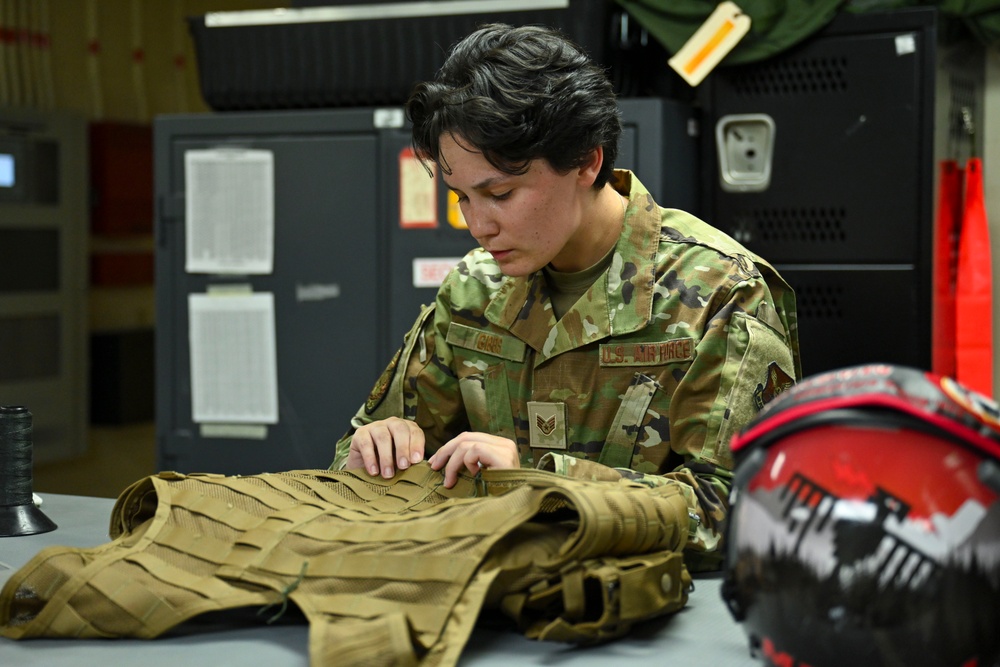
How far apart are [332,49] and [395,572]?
157 cm

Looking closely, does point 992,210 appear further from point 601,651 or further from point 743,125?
point 601,651

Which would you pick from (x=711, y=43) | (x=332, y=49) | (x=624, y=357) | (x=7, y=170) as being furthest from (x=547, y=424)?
(x=7, y=170)

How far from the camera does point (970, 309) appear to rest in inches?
80.7

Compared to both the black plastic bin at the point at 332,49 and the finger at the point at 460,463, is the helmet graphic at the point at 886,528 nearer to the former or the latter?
the finger at the point at 460,463

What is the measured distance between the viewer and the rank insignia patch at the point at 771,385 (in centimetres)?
134

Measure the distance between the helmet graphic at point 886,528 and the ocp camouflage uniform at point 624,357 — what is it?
476mm

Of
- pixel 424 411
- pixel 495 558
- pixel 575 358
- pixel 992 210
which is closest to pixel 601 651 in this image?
pixel 495 558

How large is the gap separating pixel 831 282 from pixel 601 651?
4.11 ft

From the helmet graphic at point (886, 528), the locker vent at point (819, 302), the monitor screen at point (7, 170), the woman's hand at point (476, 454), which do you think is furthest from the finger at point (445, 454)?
the monitor screen at point (7, 170)

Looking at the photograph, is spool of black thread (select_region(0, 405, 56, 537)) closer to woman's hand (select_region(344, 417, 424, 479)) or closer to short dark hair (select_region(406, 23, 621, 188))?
woman's hand (select_region(344, 417, 424, 479))

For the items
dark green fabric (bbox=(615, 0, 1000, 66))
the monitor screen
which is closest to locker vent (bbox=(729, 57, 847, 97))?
dark green fabric (bbox=(615, 0, 1000, 66))

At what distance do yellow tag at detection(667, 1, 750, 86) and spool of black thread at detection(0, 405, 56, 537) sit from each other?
4.21ft

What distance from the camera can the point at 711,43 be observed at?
209cm

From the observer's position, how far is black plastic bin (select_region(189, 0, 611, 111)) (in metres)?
2.21
